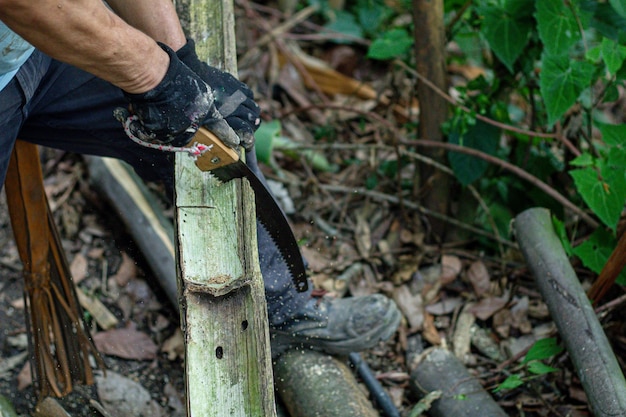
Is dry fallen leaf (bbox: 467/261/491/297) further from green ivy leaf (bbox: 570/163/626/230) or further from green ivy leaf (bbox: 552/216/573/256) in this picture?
green ivy leaf (bbox: 570/163/626/230)

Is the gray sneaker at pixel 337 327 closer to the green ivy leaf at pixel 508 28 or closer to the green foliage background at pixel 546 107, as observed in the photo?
the green foliage background at pixel 546 107

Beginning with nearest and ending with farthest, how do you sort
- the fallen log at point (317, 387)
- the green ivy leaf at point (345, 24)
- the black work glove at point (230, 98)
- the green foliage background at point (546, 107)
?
1. the black work glove at point (230, 98)
2. the fallen log at point (317, 387)
3. the green foliage background at point (546, 107)
4. the green ivy leaf at point (345, 24)

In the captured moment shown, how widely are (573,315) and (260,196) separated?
1.17m

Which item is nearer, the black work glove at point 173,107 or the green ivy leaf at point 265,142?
the black work glove at point 173,107

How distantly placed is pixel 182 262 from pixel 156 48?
597 mm

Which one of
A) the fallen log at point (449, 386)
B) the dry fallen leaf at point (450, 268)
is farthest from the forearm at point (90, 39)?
the dry fallen leaf at point (450, 268)

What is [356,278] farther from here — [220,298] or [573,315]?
[220,298]

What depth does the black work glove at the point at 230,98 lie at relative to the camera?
213 cm

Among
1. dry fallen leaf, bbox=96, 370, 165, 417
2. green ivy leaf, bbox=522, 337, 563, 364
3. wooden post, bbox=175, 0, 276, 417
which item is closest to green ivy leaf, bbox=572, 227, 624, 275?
green ivy leaf, bbox=522, 337, 563, 364

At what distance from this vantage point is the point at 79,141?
2.46 meters

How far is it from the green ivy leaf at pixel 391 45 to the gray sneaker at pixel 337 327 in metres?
1.18

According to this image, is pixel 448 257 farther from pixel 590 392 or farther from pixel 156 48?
pixel 156 48

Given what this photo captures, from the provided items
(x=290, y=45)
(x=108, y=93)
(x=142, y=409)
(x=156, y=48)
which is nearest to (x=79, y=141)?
(x=108, y=93)

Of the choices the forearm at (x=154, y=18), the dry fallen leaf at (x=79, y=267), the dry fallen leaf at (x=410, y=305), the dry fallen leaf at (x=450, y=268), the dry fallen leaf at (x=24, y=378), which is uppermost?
the forearm at (x=154, y=18)
